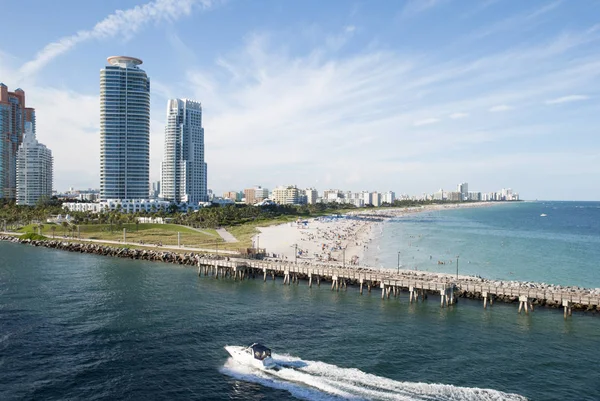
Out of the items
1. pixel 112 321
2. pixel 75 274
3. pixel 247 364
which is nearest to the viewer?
pixel 247 364

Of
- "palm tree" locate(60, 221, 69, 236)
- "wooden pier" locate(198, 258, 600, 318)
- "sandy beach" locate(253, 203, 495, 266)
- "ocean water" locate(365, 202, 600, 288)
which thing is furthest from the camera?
"palm tree" locate(60, 221, 69, 236)

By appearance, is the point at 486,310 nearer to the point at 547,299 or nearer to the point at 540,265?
the point at 547,299

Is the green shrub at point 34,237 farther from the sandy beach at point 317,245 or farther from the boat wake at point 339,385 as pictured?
the boat wake at point 339,385

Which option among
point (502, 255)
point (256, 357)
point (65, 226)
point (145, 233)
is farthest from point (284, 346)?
point (65, 226)

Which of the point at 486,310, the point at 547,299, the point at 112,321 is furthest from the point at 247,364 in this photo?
the point at 547,299

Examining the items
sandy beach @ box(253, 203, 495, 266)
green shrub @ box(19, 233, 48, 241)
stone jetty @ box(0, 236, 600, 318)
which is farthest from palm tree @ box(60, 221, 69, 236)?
stone jetty @ box(0, 236, 600, 318)

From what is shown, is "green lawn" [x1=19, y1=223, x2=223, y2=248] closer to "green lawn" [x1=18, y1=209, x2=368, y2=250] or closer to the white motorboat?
"green lawn" [x1=18, y1=209, x2=368, y2=250]

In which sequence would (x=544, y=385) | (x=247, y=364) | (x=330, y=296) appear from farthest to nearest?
(x=330, y=296) → (x=247, y=364) → (x=544, y=385)
